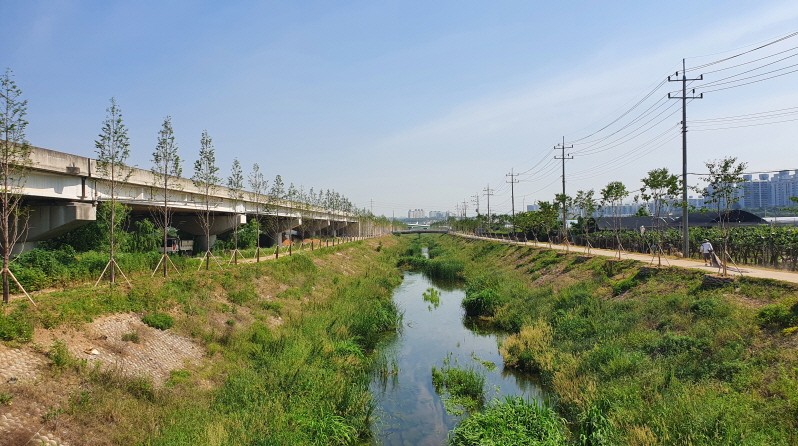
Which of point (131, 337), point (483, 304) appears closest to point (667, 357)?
point (483, 304)

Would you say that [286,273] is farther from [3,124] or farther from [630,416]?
[630,416]

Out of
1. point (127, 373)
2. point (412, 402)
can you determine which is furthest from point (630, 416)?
point (127, 373)

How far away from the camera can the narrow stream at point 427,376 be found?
1251 cm

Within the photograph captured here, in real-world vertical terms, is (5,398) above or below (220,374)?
above


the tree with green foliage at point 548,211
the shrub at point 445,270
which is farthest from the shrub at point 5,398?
the tree with green foliage at point 548,211

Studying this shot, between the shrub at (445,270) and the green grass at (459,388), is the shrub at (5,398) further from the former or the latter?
the shrub at (445,270)

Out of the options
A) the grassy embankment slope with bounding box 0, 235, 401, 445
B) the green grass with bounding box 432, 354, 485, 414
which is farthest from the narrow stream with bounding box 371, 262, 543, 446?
the grassy embankment slope with bounding box 0, 235, 401, 445

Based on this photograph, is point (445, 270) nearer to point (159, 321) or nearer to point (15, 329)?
point (159, 321)

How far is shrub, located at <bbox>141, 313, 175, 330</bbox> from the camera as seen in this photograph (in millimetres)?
13391

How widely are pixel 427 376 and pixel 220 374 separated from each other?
7931 millimetres

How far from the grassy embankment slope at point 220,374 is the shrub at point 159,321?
284 mm

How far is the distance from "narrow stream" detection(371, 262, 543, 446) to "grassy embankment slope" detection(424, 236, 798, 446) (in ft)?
4.12

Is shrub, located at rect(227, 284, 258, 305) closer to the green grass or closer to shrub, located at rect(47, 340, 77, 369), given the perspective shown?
shrub, located at rect(47, 340, 77, 369)

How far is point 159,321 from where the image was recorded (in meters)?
13.6
